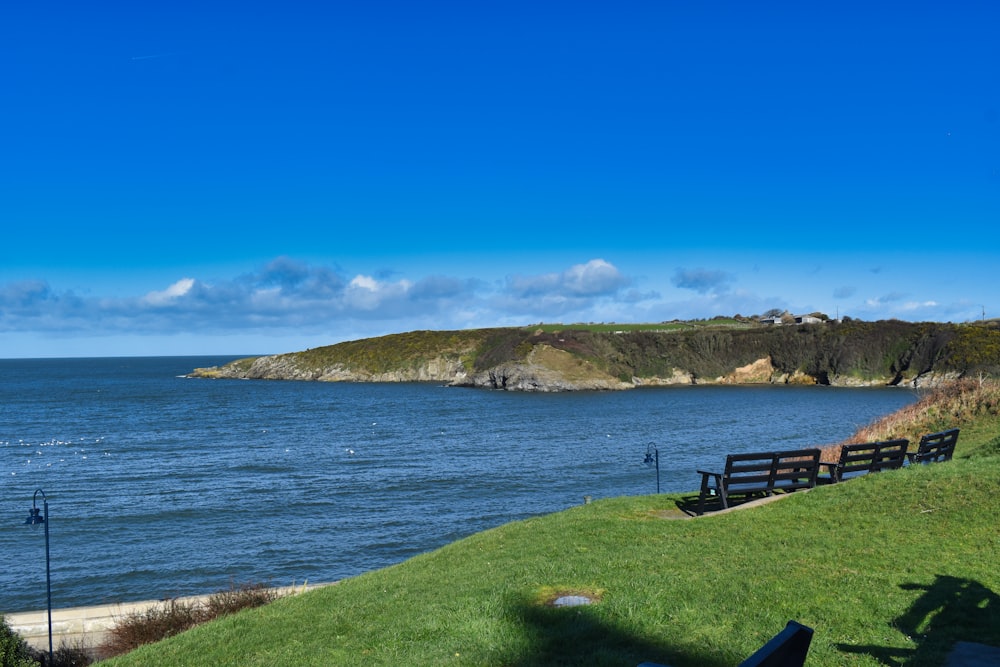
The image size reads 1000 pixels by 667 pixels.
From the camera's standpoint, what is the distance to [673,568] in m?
9.09

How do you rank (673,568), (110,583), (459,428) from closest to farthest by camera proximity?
(673,568) < (110,583) < (459,428)

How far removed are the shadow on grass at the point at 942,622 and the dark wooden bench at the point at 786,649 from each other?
409cm

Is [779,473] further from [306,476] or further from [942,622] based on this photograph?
[306,476]

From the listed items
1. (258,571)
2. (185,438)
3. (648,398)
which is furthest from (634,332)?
(258,571)

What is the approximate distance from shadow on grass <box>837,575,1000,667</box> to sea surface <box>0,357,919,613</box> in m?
15.2

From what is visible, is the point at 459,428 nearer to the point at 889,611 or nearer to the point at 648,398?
the point at 648,398

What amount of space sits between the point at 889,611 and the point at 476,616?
413 cm

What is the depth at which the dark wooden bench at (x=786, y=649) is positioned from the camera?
260cm

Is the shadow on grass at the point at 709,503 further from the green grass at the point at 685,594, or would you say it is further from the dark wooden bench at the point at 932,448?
the dark wooden bench at the point at 932,448

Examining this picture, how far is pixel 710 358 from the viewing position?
123375 mm

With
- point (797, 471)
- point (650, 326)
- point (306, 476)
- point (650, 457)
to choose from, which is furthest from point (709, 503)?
point (650, 326)

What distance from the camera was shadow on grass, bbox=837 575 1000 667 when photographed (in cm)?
609

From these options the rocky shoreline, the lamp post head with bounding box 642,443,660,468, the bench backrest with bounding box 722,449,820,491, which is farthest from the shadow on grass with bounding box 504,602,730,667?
the rocky shoreline

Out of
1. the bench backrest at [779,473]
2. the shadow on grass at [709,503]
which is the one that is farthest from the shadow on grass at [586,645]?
the bench backrest at [779,473]
